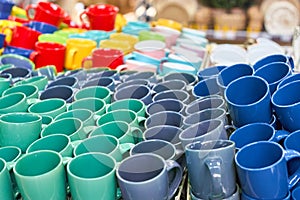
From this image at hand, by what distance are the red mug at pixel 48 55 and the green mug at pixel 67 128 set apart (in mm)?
657

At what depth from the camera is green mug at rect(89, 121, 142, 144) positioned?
868 millimetres

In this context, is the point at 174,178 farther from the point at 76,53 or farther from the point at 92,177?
the point at 76,53

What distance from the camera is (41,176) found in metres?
0.72

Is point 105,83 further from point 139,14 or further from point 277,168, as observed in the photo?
point 139,14

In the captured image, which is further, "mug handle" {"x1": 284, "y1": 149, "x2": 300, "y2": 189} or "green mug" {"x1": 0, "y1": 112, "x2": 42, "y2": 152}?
"green mug" {"x1": 0, "y1": 112, "x2": 42, "y2": 152}

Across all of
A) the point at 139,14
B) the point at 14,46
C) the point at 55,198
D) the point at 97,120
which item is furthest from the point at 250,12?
the point at 55,198

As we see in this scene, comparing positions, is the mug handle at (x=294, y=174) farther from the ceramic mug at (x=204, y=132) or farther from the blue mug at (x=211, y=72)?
the blue mug at (x=211, y=72)

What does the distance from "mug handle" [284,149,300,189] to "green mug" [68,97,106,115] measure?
437 millimetres

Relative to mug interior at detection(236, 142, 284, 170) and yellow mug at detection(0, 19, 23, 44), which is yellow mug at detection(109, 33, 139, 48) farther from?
mug interior at detection(236, 142, 284, 170)

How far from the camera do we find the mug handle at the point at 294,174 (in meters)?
0.73

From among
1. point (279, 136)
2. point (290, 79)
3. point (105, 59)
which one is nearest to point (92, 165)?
point (279, 136)

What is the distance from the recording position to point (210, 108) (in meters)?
0.92

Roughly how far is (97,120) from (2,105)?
10.5 inches

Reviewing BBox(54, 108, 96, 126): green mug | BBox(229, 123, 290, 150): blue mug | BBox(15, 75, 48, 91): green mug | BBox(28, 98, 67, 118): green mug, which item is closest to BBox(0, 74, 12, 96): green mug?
BBox(15, 75, 48, 91): green mug
